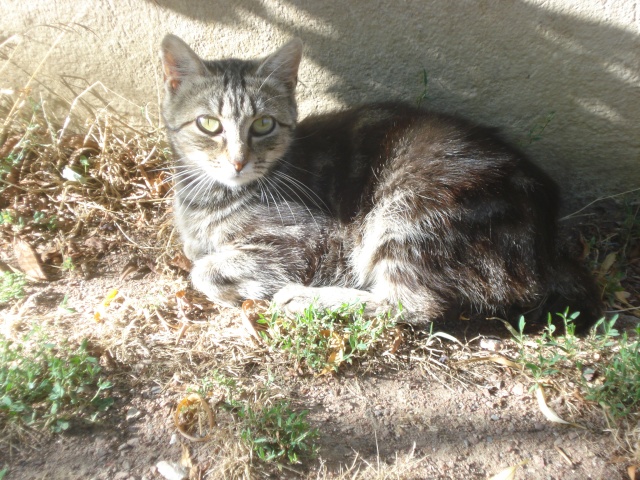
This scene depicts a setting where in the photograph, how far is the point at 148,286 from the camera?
3193 mm

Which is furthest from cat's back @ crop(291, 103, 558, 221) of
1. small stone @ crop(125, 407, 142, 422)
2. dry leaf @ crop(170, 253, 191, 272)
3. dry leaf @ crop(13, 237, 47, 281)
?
dry leaf @ crop(13, 237, 47, 281)

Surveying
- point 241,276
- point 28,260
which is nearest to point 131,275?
point 28,260

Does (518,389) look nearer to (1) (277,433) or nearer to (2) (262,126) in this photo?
(1) (277,433)

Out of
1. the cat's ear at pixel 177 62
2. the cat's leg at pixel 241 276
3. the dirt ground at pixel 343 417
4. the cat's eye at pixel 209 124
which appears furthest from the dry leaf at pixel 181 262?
the cat's ear at pixel 177 62

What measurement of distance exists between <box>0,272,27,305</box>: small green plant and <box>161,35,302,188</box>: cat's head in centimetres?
121

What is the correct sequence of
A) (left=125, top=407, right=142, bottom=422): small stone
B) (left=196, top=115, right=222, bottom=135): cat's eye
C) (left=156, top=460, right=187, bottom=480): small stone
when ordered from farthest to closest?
(left=196, top=115, right=222, bottom=135): cat's eye
(left=125, top=407, right=142, bottom=422): small stone
(left=156, top=460, right=187, bottom=480): small stone

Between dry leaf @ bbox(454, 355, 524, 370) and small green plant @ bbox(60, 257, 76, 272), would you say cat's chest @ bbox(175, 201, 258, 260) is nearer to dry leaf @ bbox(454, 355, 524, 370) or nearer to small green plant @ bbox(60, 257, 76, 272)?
small green plant @ bbox(60, 257, 76, 272)

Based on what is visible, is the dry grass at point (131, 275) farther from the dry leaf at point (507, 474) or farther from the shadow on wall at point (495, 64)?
the shadow on wall at point (495, 64)

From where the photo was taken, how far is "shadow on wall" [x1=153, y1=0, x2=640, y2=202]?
2979 millimetres

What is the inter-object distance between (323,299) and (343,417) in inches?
29.5

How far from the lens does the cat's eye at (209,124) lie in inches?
111

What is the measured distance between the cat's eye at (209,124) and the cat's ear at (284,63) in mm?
386

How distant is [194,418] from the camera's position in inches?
90.2

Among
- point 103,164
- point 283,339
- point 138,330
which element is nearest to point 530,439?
point 283,339
